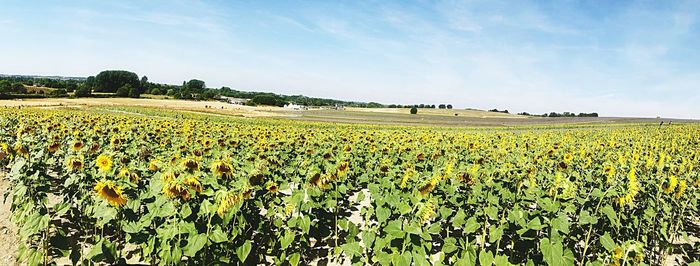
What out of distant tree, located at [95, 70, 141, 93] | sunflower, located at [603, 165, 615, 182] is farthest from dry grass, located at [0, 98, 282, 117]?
sunflower, located at [603, 165, 615, 182]

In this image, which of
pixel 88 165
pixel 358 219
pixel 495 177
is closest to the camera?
pixel 88 165

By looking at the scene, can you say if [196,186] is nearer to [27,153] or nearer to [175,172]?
[175,172]

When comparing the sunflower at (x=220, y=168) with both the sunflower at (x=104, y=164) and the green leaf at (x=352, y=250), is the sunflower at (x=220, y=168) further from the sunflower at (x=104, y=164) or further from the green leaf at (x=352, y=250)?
the green leaf at (x=352, y=250)

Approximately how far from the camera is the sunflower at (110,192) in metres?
3.93

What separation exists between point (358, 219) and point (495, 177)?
9.29ft

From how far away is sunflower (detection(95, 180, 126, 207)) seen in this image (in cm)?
393

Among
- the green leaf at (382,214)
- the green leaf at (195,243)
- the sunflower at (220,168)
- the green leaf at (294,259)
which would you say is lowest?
the green leaf at (294,259)

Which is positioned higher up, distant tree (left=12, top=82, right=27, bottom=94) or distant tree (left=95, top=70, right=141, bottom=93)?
distant tree (left=95, top=70, right=141, bottom=93)

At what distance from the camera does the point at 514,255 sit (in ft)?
18.8

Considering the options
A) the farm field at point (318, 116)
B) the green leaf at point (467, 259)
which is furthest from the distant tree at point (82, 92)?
the green leaf at point (467, 259)

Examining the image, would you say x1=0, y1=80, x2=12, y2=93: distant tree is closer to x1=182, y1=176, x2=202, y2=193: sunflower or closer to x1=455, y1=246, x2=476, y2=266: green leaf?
x1=182, y1=176, x2=202, y2=193: sunflower

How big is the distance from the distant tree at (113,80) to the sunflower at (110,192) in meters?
155

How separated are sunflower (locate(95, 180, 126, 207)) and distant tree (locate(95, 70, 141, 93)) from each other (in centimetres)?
15497

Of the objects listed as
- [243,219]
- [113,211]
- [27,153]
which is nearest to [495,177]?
[243,219]
